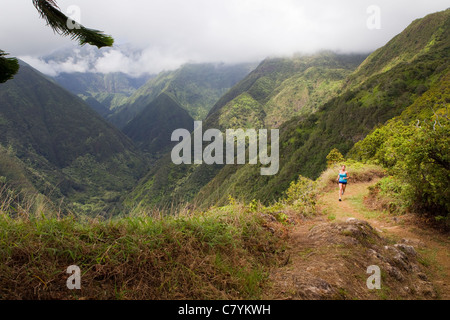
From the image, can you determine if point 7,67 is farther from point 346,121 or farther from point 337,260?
point 346,121

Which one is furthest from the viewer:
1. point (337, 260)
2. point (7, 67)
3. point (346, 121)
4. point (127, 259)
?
point (346, 121)

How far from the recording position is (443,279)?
447cm

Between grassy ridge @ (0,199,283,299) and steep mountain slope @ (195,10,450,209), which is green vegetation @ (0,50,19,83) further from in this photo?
steep mountain slope @ (195,10,450,209)

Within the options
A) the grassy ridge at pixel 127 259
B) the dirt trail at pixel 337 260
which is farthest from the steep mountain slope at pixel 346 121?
the grassy ridge at pixel 127 259

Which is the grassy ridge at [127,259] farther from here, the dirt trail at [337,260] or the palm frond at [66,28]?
the palm frond at [66,28]

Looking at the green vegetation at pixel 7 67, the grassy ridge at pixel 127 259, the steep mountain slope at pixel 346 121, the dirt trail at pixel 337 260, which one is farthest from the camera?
the steep mountain slope at pixel 346 121

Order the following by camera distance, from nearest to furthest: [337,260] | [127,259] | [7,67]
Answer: [7,67] → [127,259] → [337,260]

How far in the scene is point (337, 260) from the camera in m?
4.02

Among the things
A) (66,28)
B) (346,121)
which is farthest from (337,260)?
(346,121)

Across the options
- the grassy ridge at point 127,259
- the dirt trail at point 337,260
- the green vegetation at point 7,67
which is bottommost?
the dirt trail at point 337,260

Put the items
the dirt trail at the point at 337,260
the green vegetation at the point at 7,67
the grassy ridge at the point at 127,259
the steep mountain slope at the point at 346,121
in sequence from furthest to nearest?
the steep mountain slope at the point at 346,121, the dirt trail at the point at 337,260, the grassy ridge at the point at 127,259, the green vegetation at the point at 7,67

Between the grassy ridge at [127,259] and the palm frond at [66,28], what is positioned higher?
the palm frond at [66,28]

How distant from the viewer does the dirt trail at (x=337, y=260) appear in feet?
11.1
